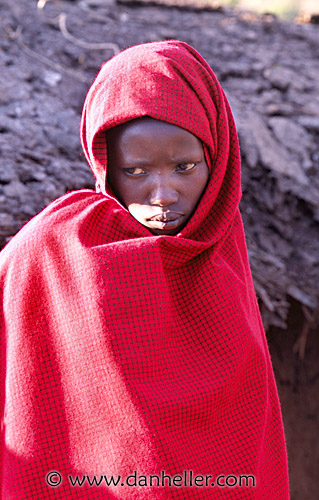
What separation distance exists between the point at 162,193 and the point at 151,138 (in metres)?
0.14

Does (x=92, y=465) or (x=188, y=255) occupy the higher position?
(x=188, y=255)

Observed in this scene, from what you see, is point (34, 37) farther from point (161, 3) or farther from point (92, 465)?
point (92, 465)

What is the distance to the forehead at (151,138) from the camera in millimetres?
1525

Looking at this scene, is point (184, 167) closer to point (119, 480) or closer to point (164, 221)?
point (164, 221)

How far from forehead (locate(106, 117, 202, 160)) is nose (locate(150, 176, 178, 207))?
0.07 m

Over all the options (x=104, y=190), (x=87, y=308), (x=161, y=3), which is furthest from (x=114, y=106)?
(x=161, y=3)

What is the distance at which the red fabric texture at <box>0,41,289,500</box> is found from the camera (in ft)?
4.87

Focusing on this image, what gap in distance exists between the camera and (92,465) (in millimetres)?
1493

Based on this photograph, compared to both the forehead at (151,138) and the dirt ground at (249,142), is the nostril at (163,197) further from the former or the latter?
the dirt ground at (249,142)

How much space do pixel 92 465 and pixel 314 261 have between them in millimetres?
1751

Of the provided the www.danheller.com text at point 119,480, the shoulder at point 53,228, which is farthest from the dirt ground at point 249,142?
the www.danheller.com text at point 119,480

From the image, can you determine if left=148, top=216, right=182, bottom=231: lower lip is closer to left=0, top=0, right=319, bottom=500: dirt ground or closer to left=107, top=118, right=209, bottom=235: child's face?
left=107, top=118, right=209, bottom=235: child's face

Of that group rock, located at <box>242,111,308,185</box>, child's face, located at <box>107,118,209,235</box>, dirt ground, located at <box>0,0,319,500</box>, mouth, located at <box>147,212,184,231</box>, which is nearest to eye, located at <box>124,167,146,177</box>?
child's face, located at <box>107,118,209,235</box>

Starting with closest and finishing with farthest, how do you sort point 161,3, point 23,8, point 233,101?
point 233,101 → point 23,8 → point 161,3
